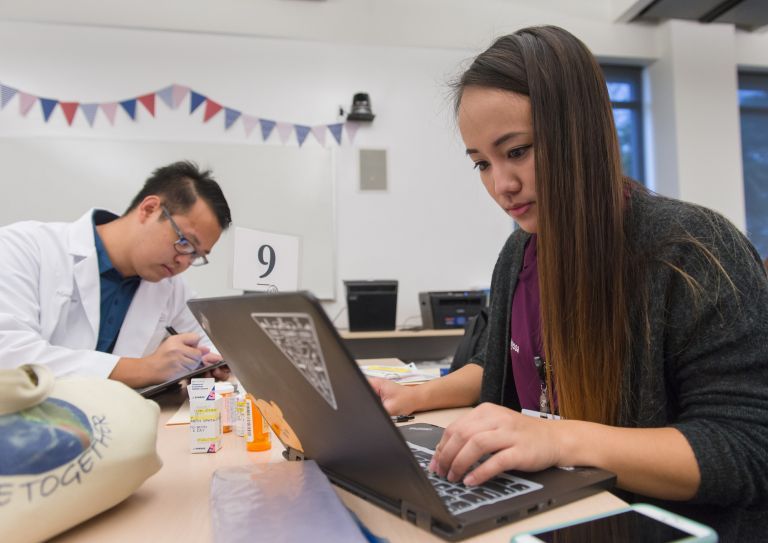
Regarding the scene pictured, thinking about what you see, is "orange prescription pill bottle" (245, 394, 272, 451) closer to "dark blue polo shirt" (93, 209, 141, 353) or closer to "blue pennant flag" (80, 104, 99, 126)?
"dark blue polo shirt" (93, 209, 141, 353)

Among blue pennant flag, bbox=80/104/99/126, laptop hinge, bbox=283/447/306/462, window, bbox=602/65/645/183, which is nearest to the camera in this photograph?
laptop hinge, bbox=283/447/306/462

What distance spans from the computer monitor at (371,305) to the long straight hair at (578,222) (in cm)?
223

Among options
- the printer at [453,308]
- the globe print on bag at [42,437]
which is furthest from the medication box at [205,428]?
the printer at [453,308]

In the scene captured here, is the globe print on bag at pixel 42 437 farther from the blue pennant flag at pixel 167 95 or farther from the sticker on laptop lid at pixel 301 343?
the blue pennant flag at pixel 167 95

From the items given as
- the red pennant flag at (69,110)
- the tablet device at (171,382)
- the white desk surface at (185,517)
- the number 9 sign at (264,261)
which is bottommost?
the white desk surface at (185,517)

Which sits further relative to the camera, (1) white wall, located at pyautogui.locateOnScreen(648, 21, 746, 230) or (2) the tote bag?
(1) white wall, located at pyautogui.locateOnScreen(648, 21, 746, 230)

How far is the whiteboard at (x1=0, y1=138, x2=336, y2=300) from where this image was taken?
120 inches

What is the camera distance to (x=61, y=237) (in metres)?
1.66

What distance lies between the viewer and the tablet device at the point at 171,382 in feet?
3.67

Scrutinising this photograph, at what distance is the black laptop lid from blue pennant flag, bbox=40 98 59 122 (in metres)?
3.13

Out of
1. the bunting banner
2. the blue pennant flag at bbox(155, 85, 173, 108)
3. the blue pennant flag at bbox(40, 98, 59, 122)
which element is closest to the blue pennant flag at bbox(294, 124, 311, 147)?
the bunting banner

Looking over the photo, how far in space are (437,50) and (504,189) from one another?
3108mm

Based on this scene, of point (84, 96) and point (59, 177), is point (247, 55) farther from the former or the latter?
point (59, 177)

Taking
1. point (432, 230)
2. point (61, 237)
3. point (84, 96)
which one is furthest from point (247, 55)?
point (61, 237)
